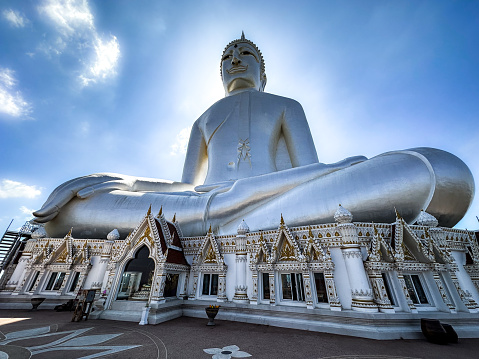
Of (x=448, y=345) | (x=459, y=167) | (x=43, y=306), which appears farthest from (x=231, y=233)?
(x=43, y=306)

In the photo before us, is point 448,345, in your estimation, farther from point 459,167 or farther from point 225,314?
point 225,314

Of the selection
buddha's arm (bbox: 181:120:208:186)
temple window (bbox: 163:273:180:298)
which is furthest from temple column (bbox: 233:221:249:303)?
buddha's arm (bbox: 181:120:208:186)

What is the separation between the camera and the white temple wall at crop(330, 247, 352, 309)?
6.50 m

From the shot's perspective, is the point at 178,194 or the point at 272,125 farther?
the point at 272,125

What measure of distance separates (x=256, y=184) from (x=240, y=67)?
12197 millimetres

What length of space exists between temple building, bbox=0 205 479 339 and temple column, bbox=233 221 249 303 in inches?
1.4

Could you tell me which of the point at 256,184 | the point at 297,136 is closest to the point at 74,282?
the point at 256,184

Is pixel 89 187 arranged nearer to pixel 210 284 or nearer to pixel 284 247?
pixel 210 284

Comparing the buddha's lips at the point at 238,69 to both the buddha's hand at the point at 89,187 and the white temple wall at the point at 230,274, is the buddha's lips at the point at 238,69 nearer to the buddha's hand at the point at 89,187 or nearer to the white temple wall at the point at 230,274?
the buddha's hand at the point at 89,187

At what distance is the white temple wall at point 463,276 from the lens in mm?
6690

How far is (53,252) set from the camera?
1045cm

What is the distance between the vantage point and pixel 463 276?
6.90m

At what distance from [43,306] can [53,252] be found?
2335 mm

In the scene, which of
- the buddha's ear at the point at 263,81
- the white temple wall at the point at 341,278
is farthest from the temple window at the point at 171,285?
the buddha's ear at the point at 263,81
